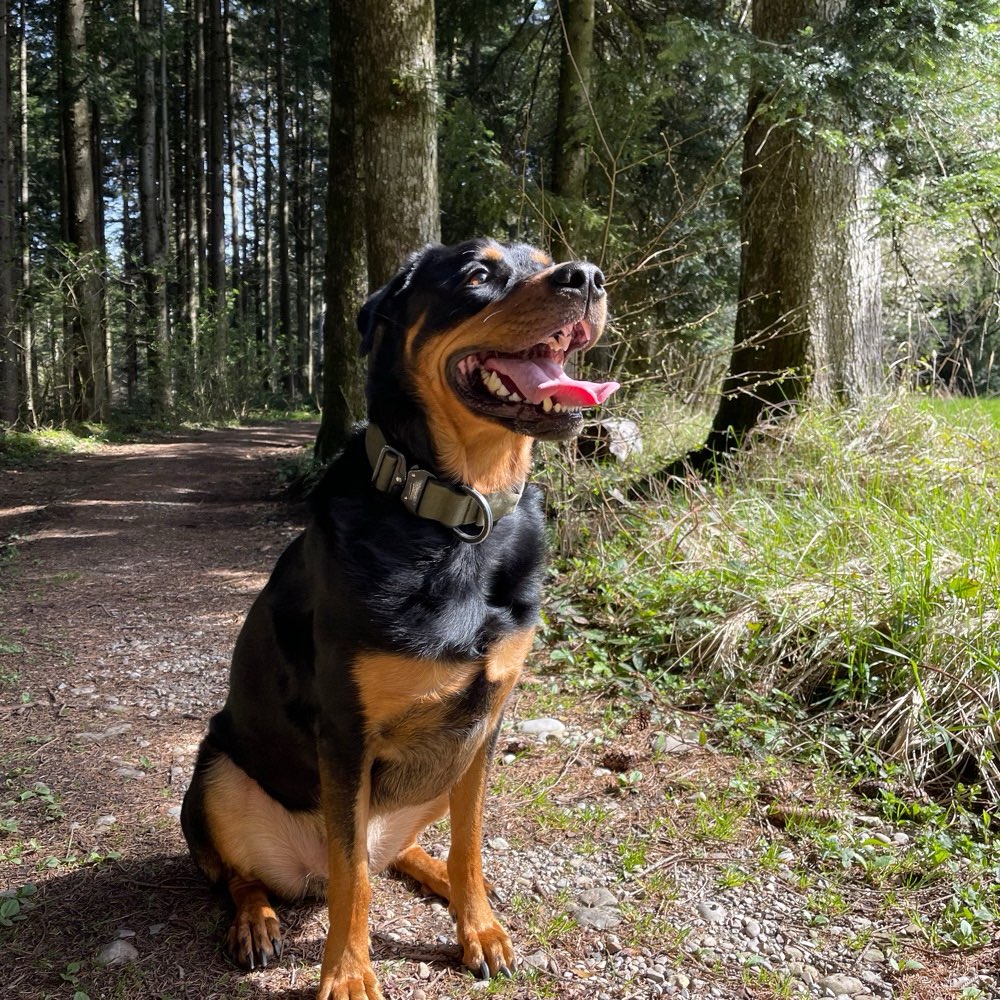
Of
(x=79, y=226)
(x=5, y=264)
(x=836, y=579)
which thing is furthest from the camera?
(x=79, y=226)

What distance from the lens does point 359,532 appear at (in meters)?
2.35

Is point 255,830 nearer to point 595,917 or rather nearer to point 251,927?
point 251,927

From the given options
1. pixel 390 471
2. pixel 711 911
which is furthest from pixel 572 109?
pixel 711 911

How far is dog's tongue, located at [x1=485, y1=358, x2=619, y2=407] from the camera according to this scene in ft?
7.77

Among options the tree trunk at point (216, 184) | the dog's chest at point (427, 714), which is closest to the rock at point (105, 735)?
the dog's chest at point (427, 714)

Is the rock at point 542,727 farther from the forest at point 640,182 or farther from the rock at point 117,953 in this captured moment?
the forest at point 640,182

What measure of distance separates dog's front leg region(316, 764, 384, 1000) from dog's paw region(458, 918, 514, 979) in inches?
11.9

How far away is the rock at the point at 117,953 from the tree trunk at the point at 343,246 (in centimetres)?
527

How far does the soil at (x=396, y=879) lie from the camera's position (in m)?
2.43

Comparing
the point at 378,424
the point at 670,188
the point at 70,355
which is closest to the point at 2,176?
the point at 70,355

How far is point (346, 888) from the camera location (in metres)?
2.25

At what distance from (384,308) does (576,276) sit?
0.63m

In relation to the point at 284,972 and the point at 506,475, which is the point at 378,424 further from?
the point at 284,972

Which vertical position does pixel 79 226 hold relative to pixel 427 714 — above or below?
above
